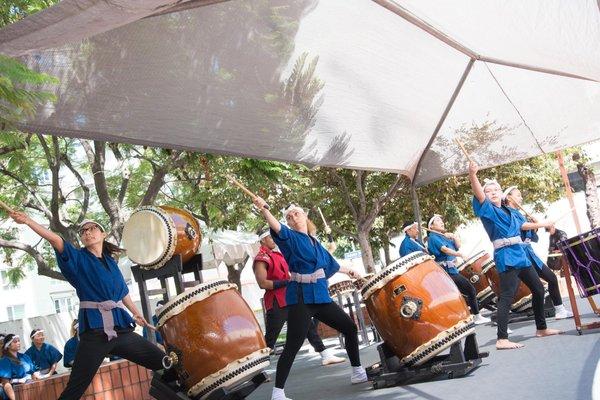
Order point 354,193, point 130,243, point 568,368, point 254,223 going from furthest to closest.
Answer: point 254,223
point 354,193
point 130,243
point 568,368

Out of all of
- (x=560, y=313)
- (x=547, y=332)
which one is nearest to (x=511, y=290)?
A: (x=547, y=332)

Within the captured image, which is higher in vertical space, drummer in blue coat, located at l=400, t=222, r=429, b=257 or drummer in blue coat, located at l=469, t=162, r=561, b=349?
drummer in blue coat, located at l=400, t=222, r=429, b=257

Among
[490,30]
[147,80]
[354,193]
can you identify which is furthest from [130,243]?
[354,193]

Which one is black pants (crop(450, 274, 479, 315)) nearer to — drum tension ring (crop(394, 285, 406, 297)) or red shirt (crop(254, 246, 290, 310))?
red shirt (crop(254, 246, 290, 310))

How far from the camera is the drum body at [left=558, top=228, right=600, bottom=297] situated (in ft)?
18.7

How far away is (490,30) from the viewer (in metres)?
5.34

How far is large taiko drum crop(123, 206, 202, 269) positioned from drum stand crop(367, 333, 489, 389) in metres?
1.73

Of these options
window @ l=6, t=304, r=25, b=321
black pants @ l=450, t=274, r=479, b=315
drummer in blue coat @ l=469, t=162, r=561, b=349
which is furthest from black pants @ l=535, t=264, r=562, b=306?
window @ l=6, t=304, r=25, b=321

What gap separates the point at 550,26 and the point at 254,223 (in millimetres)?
12915

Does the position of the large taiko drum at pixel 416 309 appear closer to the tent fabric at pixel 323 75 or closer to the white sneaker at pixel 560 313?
the tent fabric at pixel 323 75

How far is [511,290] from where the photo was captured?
5.95m

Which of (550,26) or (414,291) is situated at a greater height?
(550,26)

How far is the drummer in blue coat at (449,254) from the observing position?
8.28 m

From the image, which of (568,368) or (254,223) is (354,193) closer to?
(254,223)
